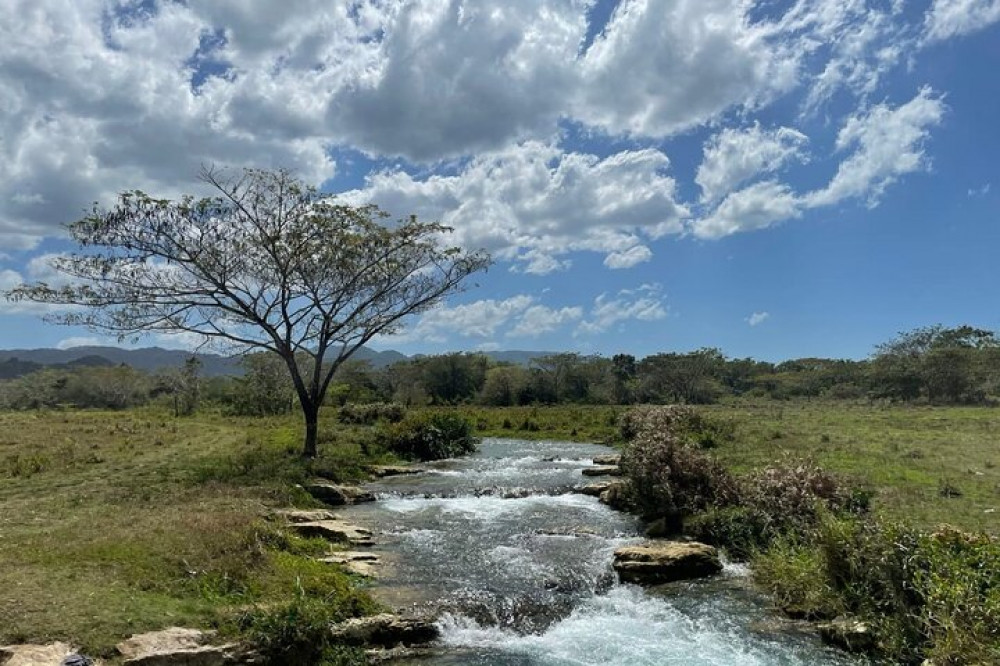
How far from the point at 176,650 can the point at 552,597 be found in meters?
6.85

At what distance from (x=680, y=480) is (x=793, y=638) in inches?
307

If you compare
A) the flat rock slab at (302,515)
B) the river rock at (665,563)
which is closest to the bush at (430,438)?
the flat rock slab at (302,515)

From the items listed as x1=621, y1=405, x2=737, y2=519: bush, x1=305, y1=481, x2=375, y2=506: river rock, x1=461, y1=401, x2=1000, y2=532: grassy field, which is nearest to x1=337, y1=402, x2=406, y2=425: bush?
x1=461, y1=401, x2=1000, y2=532: grassy field

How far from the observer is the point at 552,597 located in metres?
13.1

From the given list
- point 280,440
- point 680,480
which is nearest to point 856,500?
point 680,480

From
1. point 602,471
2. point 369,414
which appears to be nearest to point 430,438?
point 602,471

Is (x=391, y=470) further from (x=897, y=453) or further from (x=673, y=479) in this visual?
(x=897, y=453)

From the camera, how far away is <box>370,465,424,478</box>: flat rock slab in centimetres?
2852

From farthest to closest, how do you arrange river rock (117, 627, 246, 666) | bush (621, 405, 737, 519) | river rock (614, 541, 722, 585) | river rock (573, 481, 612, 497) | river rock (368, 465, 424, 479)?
1. river rock (368, 465, 424, 479)
2. river rock (573, 481, 612, 497)
3. bush (621, 405, 737, 519)
4. river rock (614, 541, 722, 585)
5. river rock (117, 627, 246, 666)

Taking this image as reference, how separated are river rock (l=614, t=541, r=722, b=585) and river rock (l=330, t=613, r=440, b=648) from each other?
4.92m

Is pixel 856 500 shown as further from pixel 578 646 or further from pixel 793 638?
pixel 578 646

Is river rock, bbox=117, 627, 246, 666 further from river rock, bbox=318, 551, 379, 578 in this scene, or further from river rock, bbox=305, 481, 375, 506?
river rock, bbox=305, 481, 375, 506

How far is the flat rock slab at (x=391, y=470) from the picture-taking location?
93.6 ft

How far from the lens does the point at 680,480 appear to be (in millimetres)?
18938
